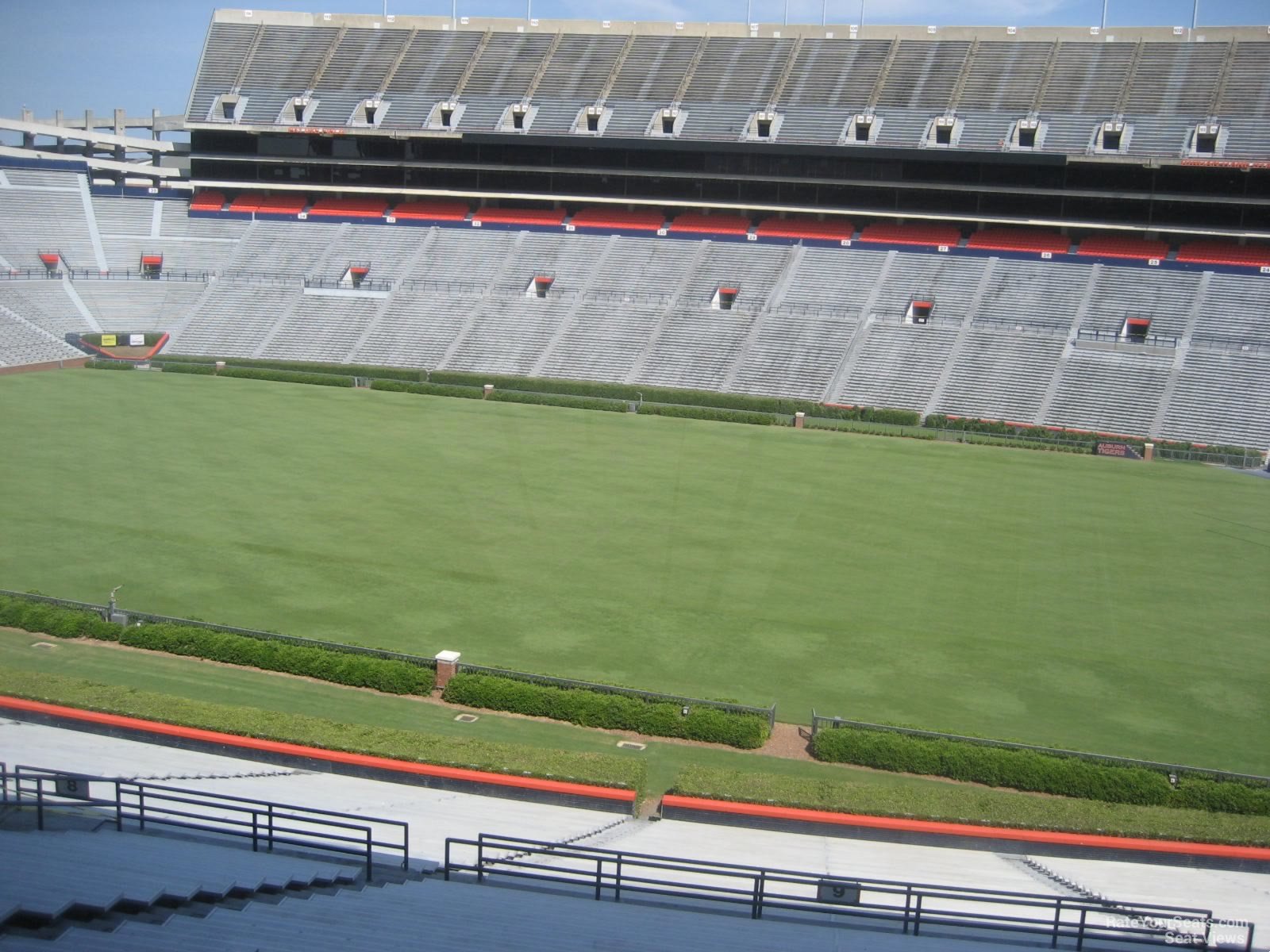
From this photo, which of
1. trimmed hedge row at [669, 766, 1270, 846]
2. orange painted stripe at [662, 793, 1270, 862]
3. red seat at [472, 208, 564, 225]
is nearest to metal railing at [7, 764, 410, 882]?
orange painted stripe at [662, 793, 1270, 862]

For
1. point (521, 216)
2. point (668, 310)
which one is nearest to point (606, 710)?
point (668, 310)

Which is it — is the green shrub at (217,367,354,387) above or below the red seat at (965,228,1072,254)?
below

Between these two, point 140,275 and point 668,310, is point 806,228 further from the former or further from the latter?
point 140,275

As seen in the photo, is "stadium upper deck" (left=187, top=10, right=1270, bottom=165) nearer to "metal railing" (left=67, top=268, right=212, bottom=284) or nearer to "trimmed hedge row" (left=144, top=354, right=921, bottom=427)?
"metal railing" (left=67, top=268, right=212, bottom=284)

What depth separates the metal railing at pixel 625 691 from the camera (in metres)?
21.2

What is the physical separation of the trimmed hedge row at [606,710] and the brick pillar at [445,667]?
0.66 feet

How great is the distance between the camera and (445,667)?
22.2 meters

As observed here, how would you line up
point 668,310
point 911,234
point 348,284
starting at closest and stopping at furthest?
point 668,310 < point 911,234 < point 348,284

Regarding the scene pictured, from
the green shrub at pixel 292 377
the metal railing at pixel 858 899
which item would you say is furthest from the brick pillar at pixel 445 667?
the green shrub at pixel 292 377

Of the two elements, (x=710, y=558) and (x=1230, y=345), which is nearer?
(x=710, y=558)

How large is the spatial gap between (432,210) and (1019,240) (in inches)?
1351

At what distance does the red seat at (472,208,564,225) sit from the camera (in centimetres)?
7106

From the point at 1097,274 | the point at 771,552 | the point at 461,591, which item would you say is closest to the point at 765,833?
the point at 461,591

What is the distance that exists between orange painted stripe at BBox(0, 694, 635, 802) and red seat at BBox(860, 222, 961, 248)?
2077 inches
